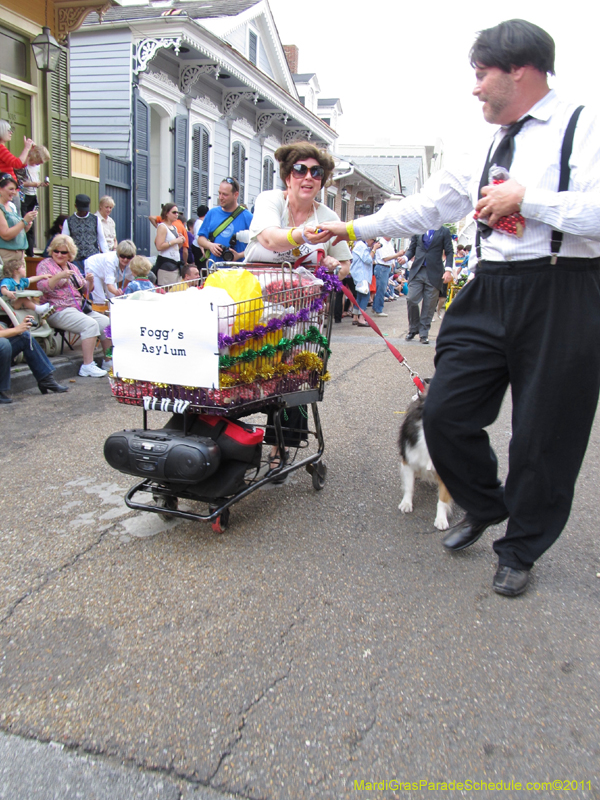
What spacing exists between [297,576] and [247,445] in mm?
711

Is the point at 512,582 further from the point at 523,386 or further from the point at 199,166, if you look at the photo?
the point at 199,166

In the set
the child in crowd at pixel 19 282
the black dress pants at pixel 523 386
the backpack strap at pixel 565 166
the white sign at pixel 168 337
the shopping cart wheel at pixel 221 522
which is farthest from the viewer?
the child in crowd at pixel 19 282

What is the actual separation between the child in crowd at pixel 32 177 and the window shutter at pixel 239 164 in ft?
30.1

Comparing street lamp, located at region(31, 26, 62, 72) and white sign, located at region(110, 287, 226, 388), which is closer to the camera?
white sign, located at region(110, 287, 226, 388)

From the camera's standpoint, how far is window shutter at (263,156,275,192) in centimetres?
2077

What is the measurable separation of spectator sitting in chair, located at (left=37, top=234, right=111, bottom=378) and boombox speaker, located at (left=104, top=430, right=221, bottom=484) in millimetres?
4805

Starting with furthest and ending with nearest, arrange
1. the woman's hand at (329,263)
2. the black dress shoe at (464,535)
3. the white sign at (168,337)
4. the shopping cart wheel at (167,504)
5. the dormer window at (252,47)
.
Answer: the dormer window at (252,47) → the woman's hand at (329,263) → the shopping cart wheel at (167,504) → the black dress shoe at (464,535) → the white sign at (168,337)

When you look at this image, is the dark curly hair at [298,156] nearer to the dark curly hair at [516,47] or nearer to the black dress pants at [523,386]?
the dark curly hair at [516,47]

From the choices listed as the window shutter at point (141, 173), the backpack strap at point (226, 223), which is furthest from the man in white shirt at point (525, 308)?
the window shutter at point (141, 173)

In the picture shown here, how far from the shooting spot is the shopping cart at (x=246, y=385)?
318 cm

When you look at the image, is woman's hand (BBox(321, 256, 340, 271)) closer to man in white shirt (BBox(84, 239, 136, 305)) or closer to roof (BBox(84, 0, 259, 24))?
man in white shirt (BBox(84, 239, 136, 305))

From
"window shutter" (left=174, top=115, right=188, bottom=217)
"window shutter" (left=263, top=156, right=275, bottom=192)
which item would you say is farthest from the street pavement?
"window shutter" (left=263, top=156, right=275, bottom=192)

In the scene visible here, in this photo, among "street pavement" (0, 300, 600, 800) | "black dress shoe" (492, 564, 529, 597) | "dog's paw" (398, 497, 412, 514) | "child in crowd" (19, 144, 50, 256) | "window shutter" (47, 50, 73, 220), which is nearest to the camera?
"street pavement" (0, 300, 600, 800)

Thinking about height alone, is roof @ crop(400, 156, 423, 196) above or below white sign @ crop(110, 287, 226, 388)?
above
